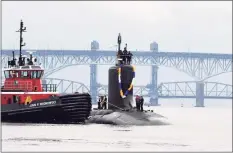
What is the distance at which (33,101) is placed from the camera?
54844 millimetres

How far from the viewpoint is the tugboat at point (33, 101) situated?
54594 mm

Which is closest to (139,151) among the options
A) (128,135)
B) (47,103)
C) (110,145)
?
(110,145)

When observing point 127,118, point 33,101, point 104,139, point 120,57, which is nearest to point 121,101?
point 120,57

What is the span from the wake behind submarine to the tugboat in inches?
66.2

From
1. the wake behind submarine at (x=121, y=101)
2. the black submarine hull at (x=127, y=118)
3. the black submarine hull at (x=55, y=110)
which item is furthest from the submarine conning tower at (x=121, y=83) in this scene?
the black submarine hull at (x=55, y=110)

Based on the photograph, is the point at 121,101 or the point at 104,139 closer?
the point at 104,139

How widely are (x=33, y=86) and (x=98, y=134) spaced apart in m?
10.1

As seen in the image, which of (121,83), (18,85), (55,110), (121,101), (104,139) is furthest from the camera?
(121,101)

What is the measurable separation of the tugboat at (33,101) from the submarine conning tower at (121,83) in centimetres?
306

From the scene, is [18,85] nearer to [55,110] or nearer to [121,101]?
[55,110]

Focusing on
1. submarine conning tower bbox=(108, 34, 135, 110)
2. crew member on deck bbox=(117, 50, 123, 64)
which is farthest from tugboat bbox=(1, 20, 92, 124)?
crew member on deck bbox=(117, 50, 123, 64)

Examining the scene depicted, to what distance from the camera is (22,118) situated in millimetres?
55312

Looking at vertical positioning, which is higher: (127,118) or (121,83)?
(121,83)

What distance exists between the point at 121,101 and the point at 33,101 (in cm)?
575
